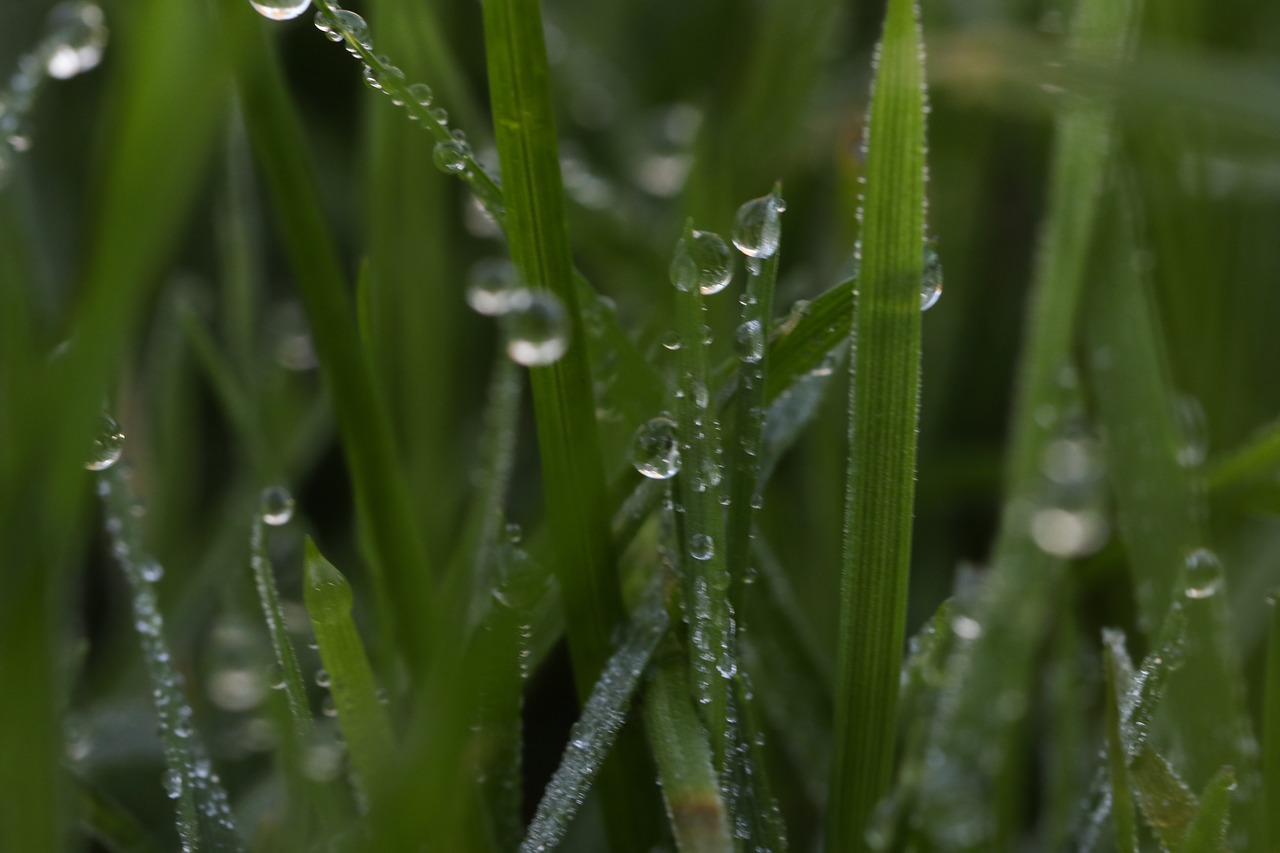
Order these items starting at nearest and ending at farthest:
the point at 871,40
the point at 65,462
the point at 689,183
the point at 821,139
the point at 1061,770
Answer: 1. the point at 65,462
2. the point at 1061,770
3. the point at 689,183
4. the point at 821,139
5. the point at 871,40

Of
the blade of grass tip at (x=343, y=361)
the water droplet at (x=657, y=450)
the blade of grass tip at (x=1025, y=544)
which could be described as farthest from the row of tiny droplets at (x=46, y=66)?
the blade of grass tip at (x=1025, y=544)

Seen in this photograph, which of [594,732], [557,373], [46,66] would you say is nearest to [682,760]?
[594,732]

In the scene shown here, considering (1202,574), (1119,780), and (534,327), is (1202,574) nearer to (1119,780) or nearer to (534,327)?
(1119,780)

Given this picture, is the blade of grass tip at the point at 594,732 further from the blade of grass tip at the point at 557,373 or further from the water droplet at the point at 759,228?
the water droplet at the point at 759,228

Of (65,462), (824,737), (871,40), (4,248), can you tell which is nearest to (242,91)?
(4,248)

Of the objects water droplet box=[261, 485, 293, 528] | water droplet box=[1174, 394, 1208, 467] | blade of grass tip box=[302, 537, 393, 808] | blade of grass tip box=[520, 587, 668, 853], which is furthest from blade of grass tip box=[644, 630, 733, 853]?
water droplet box=[1174, 394, 1208, 467]

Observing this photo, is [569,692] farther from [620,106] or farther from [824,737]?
[620,106]
